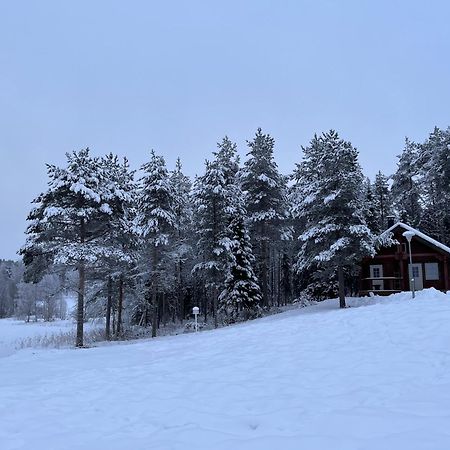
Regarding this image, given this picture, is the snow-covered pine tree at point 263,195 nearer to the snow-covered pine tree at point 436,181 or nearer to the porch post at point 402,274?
the porch post at point 402,274

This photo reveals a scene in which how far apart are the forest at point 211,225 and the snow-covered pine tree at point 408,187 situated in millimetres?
143

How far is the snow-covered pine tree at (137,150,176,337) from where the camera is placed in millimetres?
24734

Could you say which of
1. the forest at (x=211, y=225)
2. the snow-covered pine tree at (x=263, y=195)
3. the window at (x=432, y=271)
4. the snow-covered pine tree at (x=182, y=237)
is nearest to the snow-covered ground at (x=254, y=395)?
the forest at (x=211, y=225)

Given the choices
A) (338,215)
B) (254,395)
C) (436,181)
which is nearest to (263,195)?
(338,215)

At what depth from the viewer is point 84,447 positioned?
222 inches

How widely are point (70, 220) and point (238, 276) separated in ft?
40.0

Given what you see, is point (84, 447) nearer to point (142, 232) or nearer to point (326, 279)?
point (142, 232)

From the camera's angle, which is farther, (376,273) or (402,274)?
(376,273)

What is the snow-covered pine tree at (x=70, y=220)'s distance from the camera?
19.4m

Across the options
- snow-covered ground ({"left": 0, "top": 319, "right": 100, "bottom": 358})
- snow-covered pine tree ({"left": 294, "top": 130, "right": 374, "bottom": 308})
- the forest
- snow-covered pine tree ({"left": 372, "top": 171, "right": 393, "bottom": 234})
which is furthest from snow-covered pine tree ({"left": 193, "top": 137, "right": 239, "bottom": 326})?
snow-covered pine tree ({"left": 372, "top": 171, "right": 393, "bottom": 234})

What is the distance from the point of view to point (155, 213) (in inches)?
965

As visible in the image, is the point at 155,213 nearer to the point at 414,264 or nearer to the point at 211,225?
the point at 211,225

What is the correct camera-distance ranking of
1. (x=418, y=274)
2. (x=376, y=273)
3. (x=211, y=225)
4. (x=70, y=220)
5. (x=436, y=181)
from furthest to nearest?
(x=436, y=181) → (x=376, y=273) → (x=418, y=274) → (x=211, y=225) → (x=70, y=220)

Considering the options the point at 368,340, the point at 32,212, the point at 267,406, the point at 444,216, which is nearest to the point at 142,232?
the point at 32,212
